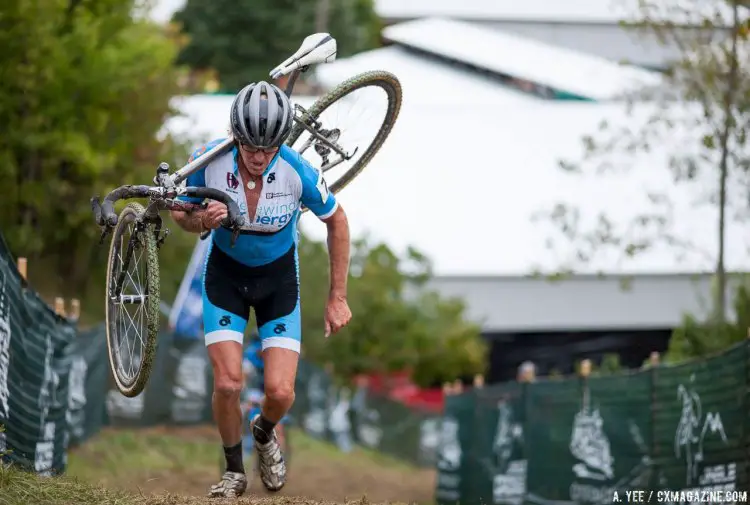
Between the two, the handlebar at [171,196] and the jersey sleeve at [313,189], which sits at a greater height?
the jersey sleeve at [313,189]

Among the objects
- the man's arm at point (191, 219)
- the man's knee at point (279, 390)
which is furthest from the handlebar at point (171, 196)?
the man's knee at point (279, 390)

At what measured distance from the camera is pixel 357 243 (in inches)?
1437

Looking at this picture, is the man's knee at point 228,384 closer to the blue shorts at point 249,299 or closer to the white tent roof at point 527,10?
the blue shorts at point 249,299

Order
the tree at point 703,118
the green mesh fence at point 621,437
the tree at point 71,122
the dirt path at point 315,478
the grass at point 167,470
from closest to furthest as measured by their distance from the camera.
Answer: the grass at point 167,470, the green mesh fence at point 621,437, the dirt path at point 315,478, the tree at point 703,118, the tree at point 71,122

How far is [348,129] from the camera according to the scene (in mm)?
10508

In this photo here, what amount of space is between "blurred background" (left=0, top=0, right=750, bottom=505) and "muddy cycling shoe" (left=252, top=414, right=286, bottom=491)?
1.63 meters

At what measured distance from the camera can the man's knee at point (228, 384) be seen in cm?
874

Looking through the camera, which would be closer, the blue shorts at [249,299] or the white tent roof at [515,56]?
the blue shorts at [249,299]

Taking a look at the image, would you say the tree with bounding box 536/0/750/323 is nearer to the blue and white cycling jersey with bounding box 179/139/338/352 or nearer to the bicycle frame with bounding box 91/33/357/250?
the blue and white cycling jersey with bounding box 179/139/338/352

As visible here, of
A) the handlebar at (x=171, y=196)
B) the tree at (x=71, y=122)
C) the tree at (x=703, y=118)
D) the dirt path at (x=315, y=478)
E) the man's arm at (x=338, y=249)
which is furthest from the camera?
the tree at (x=71, y=122)

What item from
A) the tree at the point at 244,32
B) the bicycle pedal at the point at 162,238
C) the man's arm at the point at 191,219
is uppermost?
the tree at the point at 244,32

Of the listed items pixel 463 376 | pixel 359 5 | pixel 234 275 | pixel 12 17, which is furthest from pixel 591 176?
pixel 359 5

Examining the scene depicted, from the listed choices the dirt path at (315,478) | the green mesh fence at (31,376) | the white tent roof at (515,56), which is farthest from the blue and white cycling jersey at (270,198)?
the white tent roof at (515,56)

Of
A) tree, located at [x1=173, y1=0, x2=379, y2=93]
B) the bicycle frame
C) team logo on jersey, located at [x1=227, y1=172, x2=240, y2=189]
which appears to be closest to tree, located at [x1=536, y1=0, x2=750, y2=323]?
team logo on jersey, located at [x1=227, y1=172, x2=240, y2=189]
